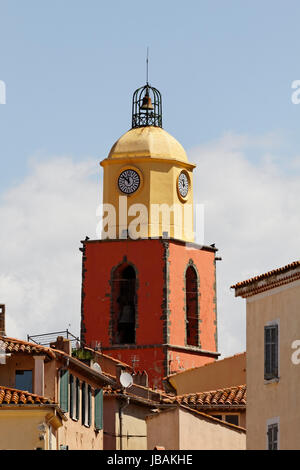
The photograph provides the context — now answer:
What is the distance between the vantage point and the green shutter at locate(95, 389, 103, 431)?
2940 inches

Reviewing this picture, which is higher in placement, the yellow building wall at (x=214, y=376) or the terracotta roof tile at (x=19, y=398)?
the yellow building wall at (x=214, y=376)

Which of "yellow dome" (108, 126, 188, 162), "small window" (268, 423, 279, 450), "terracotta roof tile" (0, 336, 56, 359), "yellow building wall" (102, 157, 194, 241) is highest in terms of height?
"yellow dome" (108, 126, 188, 162)

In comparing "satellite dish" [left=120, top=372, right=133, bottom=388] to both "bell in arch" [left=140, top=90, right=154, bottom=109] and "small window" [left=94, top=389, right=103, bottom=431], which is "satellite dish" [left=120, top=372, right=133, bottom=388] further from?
"bell in arch" [left=140, top=90, right=154, bottom=109]

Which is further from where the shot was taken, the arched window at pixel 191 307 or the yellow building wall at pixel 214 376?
the arched window at pixel 191 307

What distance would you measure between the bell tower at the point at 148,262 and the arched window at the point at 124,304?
48 millimetres

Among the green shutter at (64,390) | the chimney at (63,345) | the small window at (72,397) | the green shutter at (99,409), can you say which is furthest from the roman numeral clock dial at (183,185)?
the green shutter at (64,390)

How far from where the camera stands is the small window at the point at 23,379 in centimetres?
6662

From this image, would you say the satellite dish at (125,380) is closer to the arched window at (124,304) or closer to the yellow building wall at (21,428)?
the yellow building wall at (21,428)

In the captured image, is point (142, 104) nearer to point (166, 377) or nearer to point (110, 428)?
point (166, 377)

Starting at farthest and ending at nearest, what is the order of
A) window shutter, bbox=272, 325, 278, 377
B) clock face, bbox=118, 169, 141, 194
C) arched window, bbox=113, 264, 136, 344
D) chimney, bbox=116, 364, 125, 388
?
clock face, bbox=118, 169, 141, 194
arched window, bbox=113, 264, 136, 344
chimney, bbox=116, 364, 125, 388
window shutter, bbox=272, 325, 278, 377

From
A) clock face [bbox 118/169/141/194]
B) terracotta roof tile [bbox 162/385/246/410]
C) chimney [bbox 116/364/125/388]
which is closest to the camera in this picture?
terracotta roof tile [bbox 162/385/246/410]

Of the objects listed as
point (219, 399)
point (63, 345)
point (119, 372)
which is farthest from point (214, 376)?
point (219, 399)

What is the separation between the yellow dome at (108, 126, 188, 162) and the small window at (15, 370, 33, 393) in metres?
35.1

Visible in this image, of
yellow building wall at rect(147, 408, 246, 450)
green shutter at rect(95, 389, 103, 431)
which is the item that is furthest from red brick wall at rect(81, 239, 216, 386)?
yellow building wall at rect(147, 408, 246, 450)
